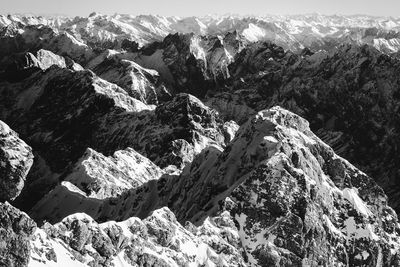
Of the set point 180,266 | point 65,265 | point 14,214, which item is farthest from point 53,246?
point 180,266

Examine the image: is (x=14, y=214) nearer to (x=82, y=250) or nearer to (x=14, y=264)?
(x=14, y=264)

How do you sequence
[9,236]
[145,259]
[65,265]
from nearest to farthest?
[9,236], [65,265], [145,259]

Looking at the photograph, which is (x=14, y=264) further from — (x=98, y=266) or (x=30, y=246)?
(x=98, y=266)

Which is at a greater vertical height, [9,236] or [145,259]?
[9,236]

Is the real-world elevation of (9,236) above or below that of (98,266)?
above

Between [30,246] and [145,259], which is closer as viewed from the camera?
[30,246]

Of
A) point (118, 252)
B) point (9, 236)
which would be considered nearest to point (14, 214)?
point (9, 236)

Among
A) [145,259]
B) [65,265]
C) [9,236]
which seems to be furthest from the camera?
[145,259]
